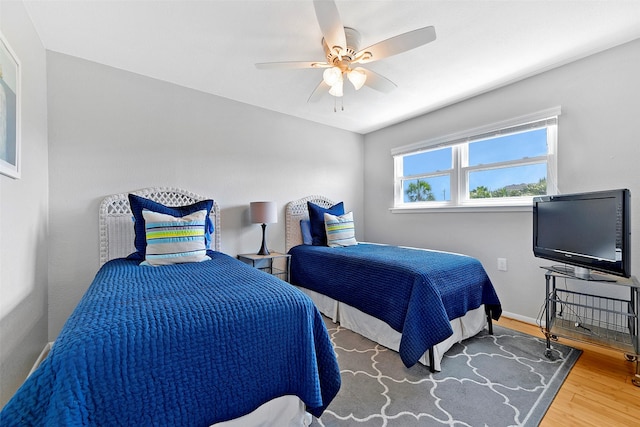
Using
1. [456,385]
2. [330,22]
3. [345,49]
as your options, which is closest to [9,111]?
[330,22]

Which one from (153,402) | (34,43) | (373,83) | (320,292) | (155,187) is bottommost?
(320,292)

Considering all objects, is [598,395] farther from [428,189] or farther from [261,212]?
[261,212]

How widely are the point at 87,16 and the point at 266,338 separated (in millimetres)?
2331

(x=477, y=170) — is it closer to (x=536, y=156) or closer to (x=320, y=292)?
(x=536, y=156)

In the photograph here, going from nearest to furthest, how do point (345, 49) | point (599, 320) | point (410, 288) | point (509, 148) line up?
point (345, 49) < point (410, 288) < point (599, 320) < point (509, 148)

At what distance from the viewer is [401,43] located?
1.67 meters

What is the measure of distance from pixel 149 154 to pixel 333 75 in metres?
1.87

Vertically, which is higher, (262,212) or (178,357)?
(262,212)

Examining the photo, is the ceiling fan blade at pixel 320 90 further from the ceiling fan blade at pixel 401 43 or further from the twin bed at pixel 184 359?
the twin bed at pixel 184 359

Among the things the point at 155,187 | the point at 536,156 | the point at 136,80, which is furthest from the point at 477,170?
the point at 136,80

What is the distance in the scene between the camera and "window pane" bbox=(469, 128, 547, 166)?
8.70 ft

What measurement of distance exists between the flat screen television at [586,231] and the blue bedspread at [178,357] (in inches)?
75.1

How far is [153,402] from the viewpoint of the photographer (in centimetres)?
94

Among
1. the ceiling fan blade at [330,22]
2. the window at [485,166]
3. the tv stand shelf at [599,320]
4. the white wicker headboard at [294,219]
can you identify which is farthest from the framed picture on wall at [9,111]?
the window at [485,166]
